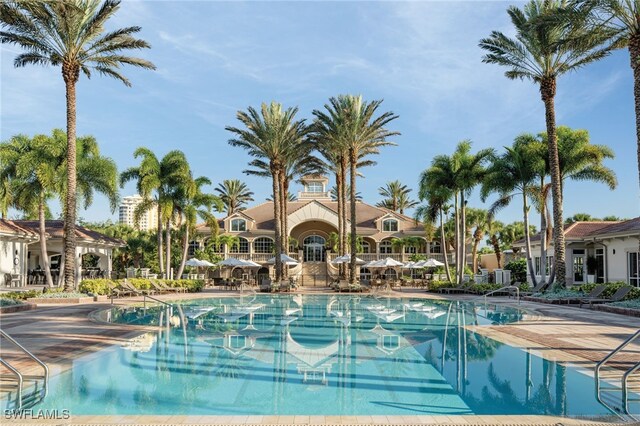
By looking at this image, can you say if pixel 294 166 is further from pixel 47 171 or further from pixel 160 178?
pixel 47 171

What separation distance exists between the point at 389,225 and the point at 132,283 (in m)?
28.7

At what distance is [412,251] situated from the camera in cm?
5294

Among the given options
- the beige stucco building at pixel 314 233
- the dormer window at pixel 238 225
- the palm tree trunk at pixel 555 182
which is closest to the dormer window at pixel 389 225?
the beige stucco building at pixel 314 233

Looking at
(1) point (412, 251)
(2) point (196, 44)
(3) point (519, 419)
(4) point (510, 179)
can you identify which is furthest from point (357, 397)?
(1) point (412, 251)

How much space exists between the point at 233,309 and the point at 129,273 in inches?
586

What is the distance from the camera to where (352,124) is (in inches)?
1414

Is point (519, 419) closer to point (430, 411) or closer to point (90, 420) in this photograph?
point (430, 411)

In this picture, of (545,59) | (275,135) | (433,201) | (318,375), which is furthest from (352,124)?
(318,375)

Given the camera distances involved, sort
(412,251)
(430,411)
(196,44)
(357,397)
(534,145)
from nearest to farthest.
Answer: (430,411) < (357,397) < (196,44) < (534,145) < (412,251)

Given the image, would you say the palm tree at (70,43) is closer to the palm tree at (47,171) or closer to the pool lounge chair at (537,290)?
the palm tree at (47,171)

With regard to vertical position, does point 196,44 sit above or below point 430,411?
above

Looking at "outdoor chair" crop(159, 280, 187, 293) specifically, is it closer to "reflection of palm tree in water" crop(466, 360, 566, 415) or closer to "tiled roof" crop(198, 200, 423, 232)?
"tiled roof" crop(198, 200, 423, 232)

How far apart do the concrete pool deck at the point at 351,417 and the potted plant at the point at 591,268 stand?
13165 millimetres

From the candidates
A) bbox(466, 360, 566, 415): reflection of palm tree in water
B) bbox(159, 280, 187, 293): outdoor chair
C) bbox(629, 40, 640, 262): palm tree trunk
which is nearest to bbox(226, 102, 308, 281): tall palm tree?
bbox(159, 280, 187, 293): outdoor chair
